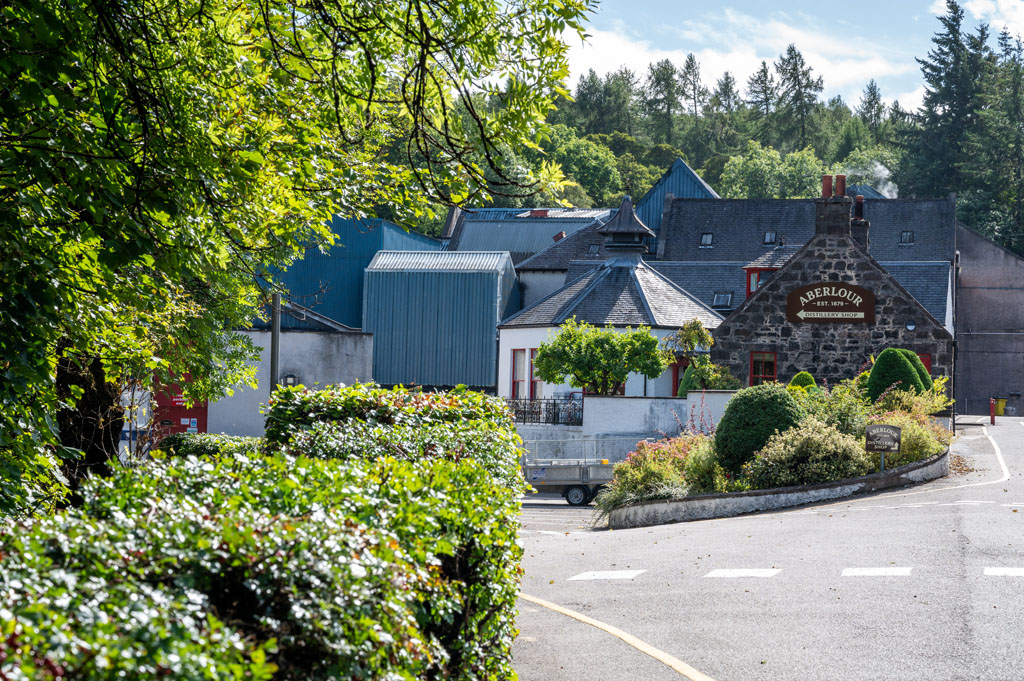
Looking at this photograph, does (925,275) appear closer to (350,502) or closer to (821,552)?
(821,552)

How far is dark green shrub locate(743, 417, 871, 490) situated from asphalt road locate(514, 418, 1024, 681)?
1402 millimetres

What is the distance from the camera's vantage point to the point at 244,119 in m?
9.31

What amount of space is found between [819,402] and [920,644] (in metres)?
15.1

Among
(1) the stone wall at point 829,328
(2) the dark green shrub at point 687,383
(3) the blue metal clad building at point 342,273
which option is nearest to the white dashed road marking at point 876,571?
(1) the stone wall at point 829,328

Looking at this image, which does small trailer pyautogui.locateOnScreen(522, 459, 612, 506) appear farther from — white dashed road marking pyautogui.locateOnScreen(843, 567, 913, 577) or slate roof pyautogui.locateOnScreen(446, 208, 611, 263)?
slate roof pyautogui.locateOnScreen(446, 208, 611, 263)

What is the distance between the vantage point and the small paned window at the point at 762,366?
33.6 m

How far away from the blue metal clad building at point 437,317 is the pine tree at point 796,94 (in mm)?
72432

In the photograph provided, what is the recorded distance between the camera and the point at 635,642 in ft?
28.5

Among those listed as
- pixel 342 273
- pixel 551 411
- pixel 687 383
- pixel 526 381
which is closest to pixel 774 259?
pixel 526 381

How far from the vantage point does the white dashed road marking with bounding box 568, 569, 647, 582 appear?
485 inches

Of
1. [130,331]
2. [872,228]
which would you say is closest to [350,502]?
[130,331]

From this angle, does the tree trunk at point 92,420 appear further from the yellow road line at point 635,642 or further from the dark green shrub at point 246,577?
the dark green shrub at point 246,577

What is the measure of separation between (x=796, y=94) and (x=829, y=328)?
88929mm

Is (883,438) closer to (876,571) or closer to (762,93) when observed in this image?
(876,571)
